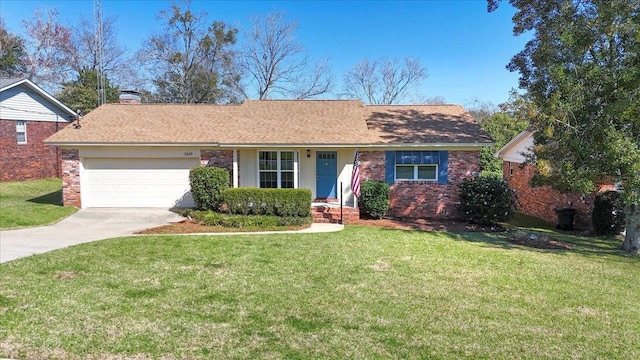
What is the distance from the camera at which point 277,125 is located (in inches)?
602

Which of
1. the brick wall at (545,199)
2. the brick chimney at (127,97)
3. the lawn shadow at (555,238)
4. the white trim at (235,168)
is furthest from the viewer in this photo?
the brick chimney at (127,97)

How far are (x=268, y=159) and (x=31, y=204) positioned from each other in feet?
29.9

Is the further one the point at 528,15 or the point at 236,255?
the point at 528,15

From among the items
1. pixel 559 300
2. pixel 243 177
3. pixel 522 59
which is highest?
pixel 522 59

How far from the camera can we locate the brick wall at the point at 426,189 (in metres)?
14.3

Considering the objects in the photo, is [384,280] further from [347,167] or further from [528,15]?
[528,15]

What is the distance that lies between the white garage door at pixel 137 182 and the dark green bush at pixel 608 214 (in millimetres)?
14595

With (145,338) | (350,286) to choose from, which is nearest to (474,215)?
(350,286)

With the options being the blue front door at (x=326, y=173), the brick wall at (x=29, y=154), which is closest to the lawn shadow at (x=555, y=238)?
the blue front door at (x=326, y=173)

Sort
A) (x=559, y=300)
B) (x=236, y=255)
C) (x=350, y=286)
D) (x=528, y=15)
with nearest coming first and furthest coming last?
1. (x=559, y=300)
2. (x=350, y=286)
3. (x=236, y=255)
4. (x=528, y=15)

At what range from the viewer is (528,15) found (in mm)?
12789

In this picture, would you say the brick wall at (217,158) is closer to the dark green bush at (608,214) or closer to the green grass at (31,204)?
the green grass at (31,204)

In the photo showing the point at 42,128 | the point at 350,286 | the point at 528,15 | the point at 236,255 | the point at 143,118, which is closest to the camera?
the point at 350,286

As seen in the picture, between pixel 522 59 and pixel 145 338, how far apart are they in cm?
1397
